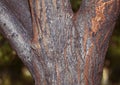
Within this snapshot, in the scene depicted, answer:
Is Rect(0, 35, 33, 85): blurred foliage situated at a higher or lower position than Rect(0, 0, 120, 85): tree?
lower

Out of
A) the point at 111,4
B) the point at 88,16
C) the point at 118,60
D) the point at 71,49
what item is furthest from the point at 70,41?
the point at 118,60

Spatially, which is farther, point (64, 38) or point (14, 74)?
point (14, 74)

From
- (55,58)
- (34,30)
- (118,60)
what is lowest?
(118,60)

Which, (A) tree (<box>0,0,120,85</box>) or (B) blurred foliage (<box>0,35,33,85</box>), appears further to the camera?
(B) blurred foliage (<box>0,35,33,85</box>)

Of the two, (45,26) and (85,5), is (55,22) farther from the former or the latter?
(85,5)

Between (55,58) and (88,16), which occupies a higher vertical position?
(88,16)

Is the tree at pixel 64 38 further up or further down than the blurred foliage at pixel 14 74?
further up

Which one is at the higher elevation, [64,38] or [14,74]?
[64,38]

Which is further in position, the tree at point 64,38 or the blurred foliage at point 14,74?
the blurred foliage at point 14,74
